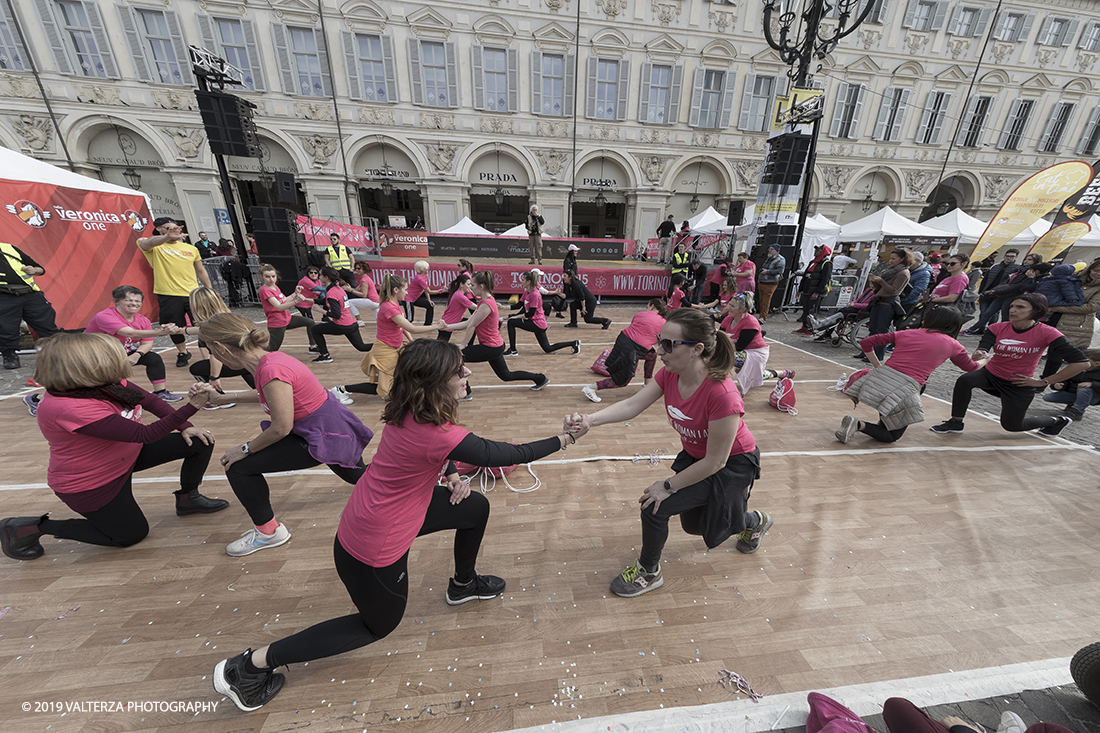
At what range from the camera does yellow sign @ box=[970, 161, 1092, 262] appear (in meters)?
8.65

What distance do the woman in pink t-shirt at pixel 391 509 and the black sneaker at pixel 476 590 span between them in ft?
1.92

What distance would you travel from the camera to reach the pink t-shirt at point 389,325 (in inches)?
183

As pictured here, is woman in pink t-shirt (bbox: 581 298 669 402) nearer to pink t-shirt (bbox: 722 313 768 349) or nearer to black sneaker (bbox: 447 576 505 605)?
pink t-shirt (bbox: 722 313 768 349)

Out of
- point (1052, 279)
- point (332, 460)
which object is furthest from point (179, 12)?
point (1052, 279)

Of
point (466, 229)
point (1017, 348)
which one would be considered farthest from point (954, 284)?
point (466, 229)

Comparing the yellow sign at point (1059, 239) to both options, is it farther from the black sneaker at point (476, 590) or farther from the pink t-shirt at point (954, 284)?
the black sneaker at point (476, 590)

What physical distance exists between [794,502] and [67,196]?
11819 millimetres

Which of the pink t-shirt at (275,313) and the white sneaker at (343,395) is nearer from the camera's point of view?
the white sneaker at (343,395)

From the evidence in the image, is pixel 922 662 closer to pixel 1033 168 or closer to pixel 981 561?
pixel 981 561

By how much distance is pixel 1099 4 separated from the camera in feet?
68.0

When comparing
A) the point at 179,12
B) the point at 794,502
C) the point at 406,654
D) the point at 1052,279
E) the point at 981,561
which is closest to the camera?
the point at 406,654

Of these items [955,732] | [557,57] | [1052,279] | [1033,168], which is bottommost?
[955,732]

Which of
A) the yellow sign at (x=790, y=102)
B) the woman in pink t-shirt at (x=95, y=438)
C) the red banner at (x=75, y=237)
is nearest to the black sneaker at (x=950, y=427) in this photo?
the woman in pink t-shirt at (x=95, y=438)

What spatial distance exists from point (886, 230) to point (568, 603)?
17441 millimetres
